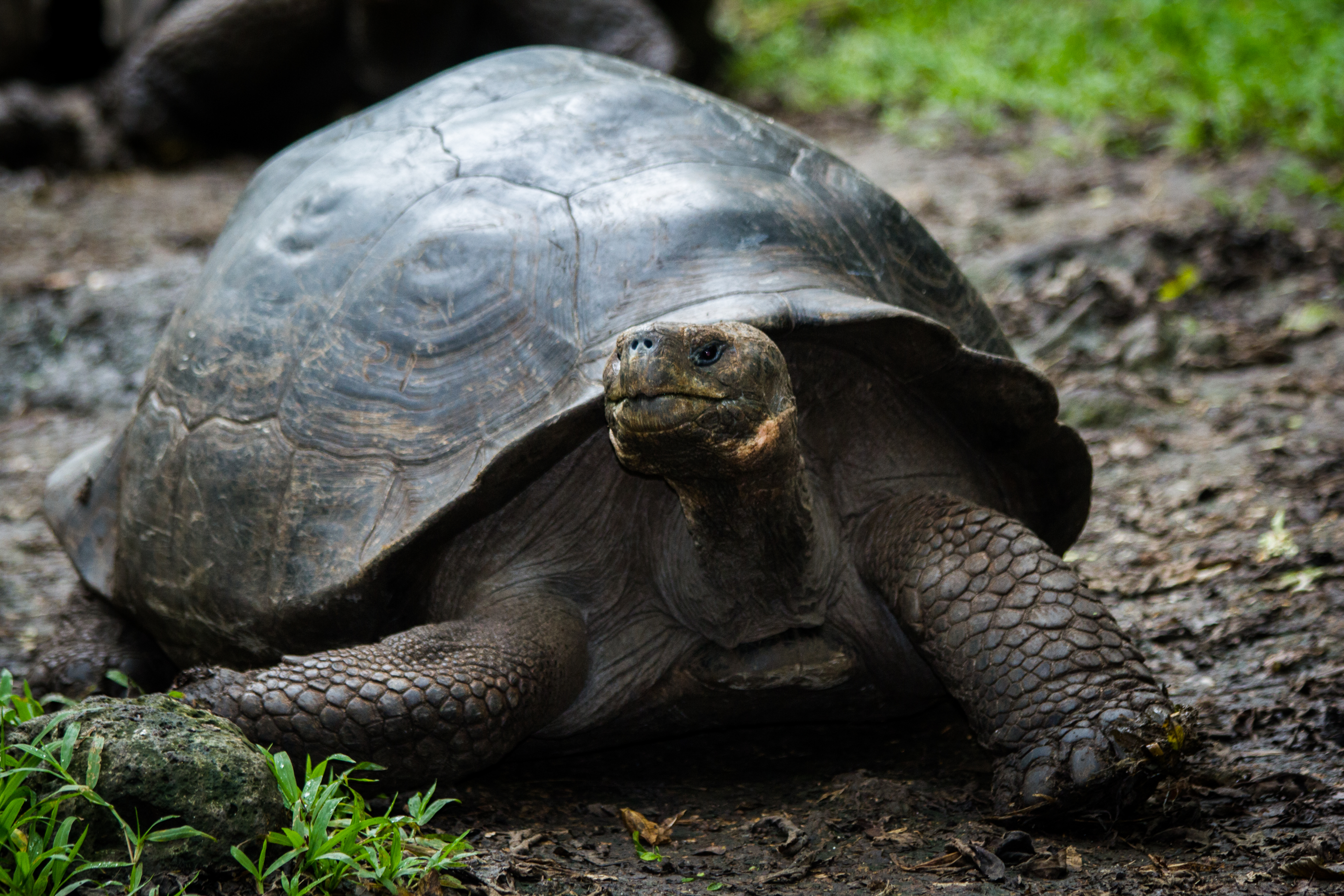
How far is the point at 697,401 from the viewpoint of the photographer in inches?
96.1

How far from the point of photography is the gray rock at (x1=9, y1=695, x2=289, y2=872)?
2.09 m

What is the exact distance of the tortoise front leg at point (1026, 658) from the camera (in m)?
2.56

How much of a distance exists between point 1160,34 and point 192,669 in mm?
8677

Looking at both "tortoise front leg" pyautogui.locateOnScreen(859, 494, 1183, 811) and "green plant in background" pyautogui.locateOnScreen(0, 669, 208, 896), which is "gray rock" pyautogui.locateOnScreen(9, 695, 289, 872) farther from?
"tortoise front leg" pyautogui.locateOnScreen(859, 494, 1183, 811)

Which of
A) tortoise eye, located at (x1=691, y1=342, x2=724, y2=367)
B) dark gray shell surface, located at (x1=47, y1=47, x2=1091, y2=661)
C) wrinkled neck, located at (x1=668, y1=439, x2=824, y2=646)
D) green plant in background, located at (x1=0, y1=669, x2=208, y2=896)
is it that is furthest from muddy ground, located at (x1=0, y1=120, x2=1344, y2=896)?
tortoise eye, located at (x1=691, y1=342, x2=724, y2=367)

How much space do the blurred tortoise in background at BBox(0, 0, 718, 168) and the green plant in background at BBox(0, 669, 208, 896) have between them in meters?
7.94

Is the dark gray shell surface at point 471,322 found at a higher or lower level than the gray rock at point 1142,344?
higher

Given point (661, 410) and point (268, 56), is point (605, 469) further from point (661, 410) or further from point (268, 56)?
point (268, 56)

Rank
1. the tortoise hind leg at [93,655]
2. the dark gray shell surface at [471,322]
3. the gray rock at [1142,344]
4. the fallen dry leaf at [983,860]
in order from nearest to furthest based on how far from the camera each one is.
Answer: the fallen dry leaf at [983,860] → the dark gray shell surface at [471,322] → the tortoise hind leg at [93,655] → the gray rock at [1142,344]

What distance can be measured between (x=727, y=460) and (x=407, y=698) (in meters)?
0.83

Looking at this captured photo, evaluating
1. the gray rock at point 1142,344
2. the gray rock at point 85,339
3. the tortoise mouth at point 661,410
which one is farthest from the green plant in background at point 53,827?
the gray rock at point 1142,344

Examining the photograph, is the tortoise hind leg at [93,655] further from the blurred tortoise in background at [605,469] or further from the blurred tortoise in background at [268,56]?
the blurred tortoise in background at [268,56]

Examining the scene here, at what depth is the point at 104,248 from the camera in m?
7.72

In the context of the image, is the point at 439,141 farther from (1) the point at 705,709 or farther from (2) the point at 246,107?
(2) the point at 246,107
